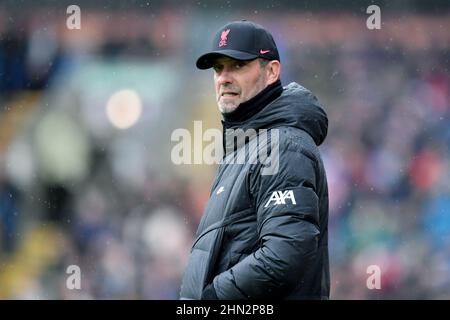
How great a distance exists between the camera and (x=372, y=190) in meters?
7.75

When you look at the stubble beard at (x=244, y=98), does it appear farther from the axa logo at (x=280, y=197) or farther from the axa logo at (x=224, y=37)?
the axa logo at (x=280, y=197)

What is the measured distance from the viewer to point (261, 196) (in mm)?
2650

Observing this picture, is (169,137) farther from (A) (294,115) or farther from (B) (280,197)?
(B) (280,197)

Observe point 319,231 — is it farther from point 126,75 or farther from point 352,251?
point 126,75

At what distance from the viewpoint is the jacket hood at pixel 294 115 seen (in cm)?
279

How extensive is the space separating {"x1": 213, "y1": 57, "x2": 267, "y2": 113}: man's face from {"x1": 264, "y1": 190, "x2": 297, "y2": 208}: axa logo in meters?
0.36

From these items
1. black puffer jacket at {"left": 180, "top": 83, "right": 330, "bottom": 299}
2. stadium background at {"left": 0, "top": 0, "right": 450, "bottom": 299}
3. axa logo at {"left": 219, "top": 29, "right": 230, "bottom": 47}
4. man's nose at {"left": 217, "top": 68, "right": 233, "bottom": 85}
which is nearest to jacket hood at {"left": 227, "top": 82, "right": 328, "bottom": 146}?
black puffer jacket at {"left": 180, "top": 83, "right": 330, "bottom": 299}

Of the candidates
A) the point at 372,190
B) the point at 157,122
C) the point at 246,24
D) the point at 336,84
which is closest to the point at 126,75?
the point at 157,122

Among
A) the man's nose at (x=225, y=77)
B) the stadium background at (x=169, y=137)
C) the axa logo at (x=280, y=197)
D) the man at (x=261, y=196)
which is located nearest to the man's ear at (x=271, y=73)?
the man at (x=261, y=196)

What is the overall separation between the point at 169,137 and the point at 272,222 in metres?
5.35

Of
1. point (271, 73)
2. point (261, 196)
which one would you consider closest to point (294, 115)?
point (271, 73)
